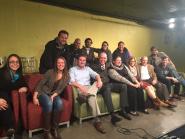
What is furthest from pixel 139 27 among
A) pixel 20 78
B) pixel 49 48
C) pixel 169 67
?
pixel 20 78

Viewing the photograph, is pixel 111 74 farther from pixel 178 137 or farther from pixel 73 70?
pixel 178 137

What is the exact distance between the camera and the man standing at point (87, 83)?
3.24 meters

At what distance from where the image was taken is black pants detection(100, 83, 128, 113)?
3490 mm

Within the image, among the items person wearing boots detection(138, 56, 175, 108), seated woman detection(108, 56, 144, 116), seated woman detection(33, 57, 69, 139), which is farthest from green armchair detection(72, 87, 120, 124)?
person wearing boots detection(138, 56, 175, 108)

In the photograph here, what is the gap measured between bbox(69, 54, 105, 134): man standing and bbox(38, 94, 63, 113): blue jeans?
46 centimetres

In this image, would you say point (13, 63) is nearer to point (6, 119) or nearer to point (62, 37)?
point (6, 119)

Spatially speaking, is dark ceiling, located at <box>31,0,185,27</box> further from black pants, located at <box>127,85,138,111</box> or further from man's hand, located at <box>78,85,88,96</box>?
man's hand, located at <box>78,85,88,96</box>

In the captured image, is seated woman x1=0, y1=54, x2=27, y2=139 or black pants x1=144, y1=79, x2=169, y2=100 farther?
black pants x1=144, y1=79, x2=169, y2=100

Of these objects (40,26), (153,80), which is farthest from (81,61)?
(40,26)

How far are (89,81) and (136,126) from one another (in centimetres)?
110

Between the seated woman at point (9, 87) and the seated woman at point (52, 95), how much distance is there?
24cm

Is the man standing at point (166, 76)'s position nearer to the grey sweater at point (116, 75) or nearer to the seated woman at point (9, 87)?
the grey sweater at point (116, 75)

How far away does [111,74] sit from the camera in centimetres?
395

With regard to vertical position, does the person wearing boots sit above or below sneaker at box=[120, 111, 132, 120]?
above
